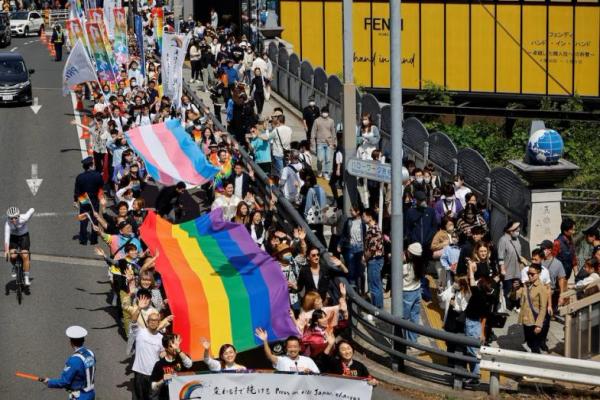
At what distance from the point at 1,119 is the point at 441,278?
21085mm

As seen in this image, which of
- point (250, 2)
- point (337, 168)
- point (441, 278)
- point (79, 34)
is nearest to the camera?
point (441, 278)

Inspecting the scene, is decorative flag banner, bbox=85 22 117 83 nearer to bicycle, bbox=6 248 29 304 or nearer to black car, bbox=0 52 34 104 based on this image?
black car, bbox=0 52 34 104

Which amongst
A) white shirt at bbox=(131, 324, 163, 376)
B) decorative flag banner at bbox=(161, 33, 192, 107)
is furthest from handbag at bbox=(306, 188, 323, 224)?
decorative flag banner at bbox=(161, 33, 192, 107)

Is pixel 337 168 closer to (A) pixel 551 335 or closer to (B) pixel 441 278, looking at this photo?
(B) pixel 441 278

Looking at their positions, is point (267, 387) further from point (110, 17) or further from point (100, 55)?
point (110, 17)

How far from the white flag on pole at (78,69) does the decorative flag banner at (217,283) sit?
10.3 meters

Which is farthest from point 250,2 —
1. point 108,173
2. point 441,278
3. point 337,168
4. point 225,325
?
point 225,325

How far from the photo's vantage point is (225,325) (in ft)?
52.6

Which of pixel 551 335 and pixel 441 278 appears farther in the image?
pixel 441 278

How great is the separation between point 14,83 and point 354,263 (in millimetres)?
22865

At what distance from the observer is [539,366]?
15078 millimetres

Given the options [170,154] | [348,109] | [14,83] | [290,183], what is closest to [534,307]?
[348,109]

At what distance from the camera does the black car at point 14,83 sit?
1534 inches

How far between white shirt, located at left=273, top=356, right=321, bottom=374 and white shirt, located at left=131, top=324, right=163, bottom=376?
1628mm
